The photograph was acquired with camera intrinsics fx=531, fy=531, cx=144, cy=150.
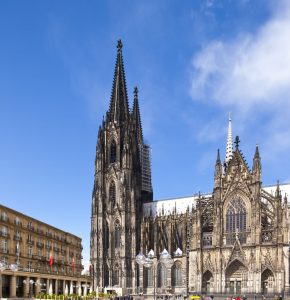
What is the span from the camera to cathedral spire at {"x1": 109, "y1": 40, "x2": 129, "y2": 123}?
11325 centimetres

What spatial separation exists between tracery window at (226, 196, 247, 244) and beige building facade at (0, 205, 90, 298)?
88.0ft

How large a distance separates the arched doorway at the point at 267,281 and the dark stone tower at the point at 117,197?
26751 millimetres

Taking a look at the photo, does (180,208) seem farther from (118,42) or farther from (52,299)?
(52,299)

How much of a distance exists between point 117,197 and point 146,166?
20783 mm

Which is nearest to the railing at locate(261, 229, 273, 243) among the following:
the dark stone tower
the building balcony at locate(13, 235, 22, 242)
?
the dark stone tower

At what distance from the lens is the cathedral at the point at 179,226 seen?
85812mm

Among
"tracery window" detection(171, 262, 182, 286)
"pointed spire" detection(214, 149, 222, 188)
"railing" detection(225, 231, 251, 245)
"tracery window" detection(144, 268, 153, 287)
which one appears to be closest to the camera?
"railing" detection(225, 231, 251, 245)

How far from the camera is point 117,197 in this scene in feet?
350

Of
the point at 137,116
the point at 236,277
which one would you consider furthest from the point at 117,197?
the point at 236,277

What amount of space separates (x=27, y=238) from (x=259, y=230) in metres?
36.8

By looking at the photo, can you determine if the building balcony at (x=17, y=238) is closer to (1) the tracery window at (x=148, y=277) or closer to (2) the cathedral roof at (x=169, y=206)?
(1) the tracery window at (x=148, y=277)

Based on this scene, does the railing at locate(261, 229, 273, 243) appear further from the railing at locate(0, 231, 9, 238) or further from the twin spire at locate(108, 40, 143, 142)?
the railing at locate(0, 231, 9, 238)

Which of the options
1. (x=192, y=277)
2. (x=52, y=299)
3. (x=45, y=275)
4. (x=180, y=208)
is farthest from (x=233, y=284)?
(x=52, y=299)

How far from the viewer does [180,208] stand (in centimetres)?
10869
